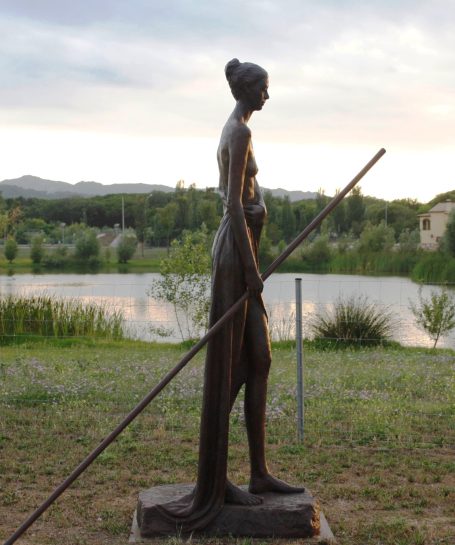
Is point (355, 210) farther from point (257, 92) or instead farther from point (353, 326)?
point (257, 92)

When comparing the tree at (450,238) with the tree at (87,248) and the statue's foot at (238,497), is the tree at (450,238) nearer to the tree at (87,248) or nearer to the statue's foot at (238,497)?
the tree at (87,248)

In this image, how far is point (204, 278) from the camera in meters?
16.3

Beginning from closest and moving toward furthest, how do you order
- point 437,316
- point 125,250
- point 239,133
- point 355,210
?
point 239,133 < point 437,316 < point 125,250 < point 355,210

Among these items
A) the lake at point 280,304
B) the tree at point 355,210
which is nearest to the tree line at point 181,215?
the tree at point 355,210

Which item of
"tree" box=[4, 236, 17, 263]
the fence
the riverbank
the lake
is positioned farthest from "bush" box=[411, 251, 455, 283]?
"tree" box=[4, 236, 17, 263]

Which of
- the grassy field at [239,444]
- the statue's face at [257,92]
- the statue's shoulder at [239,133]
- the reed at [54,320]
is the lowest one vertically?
the grassy field at [239,444]

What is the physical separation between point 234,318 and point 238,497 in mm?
1123

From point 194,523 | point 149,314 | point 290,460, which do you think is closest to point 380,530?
point 194,523

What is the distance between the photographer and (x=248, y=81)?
207 inches

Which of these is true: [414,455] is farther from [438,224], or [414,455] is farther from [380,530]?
[438,224]

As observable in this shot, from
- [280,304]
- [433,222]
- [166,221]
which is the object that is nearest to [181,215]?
[166,221]

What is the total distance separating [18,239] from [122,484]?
4793cm

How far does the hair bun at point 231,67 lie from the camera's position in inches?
209

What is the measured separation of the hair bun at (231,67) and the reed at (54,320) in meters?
10.6
